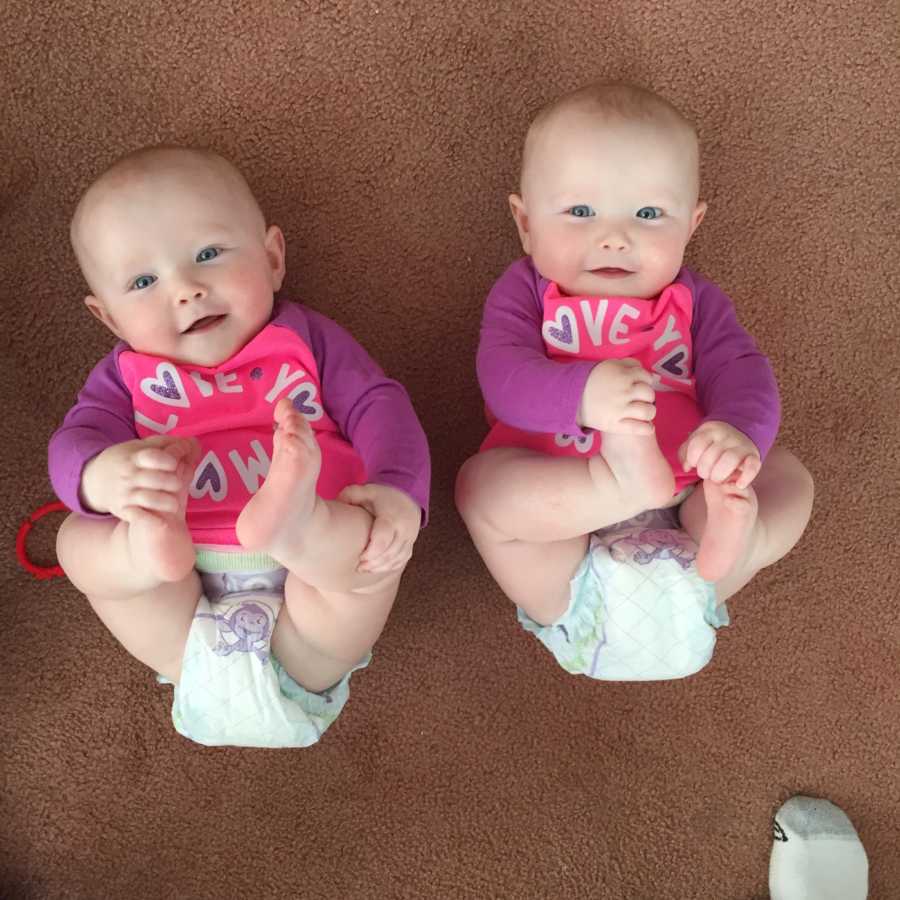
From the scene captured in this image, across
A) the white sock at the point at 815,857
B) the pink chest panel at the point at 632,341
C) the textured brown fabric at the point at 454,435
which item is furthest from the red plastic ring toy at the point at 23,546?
the white sock at the point at 815,857

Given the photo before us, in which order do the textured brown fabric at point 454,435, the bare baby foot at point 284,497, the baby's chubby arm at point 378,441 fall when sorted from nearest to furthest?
the bare baby foot at point 284,497 → the baby's chubby arm at point 378,441 → the textured brown fabric at point 454,435

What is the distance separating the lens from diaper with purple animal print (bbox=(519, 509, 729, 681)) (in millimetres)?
987

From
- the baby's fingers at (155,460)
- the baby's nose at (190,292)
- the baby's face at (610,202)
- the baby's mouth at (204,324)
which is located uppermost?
the baby's face at (610,202)

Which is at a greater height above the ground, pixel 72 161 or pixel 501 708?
pixel 72 161

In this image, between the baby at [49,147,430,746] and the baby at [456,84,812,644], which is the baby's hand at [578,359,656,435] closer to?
the baby at [456,84,812,644]

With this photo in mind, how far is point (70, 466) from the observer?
0.93 m

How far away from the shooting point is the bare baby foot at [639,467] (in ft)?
2.78

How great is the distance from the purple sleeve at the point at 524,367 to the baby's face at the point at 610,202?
5 centimetres

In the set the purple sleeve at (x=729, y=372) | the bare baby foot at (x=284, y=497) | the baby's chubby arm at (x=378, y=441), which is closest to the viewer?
the bare baby foot at (x=284, y=497)

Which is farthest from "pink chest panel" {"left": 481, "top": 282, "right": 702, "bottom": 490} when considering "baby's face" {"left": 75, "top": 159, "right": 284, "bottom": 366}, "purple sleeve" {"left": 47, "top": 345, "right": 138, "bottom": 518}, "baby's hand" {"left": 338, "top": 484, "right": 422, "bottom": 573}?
"purple sleeve" {"left": 47, "top": 345, "right": 138, "bottom": 518}

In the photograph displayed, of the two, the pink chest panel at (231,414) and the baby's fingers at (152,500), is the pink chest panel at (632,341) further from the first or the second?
the baby's fingers at (152,500)

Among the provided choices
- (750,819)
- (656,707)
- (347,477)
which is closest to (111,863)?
(347,477)

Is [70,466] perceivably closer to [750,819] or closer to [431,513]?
[431,513]

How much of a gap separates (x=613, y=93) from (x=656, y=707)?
2.56 ft
